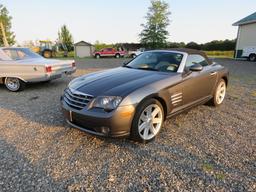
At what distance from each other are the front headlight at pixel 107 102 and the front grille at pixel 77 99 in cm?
12

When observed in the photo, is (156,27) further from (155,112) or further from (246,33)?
(155,112)

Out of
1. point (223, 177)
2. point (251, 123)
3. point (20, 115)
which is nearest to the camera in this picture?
point (223, 177)

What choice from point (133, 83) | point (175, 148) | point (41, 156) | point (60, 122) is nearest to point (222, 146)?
point (175, 148)

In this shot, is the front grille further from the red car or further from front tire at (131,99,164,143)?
the red car

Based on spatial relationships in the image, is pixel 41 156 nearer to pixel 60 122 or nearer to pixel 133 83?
pixel 60 122

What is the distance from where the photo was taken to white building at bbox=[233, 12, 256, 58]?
66.2 ft

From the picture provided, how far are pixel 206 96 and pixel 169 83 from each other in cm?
141

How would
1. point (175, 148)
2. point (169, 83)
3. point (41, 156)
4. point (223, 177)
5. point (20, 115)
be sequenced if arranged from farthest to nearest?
point (20, 115)
point (169, 83)
point (175, 148)
point (41, 156)
point (223, 177)

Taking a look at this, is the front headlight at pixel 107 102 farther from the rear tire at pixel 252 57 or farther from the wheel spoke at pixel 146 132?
the rear tire at pixel 252 57

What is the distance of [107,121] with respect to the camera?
244 centimetres

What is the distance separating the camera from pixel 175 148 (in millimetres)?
2730

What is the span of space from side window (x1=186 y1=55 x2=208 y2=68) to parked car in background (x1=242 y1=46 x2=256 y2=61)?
61.0 ft

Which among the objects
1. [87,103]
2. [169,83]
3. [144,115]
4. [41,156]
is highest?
[169,83]

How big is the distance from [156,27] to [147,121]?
3872 cm
